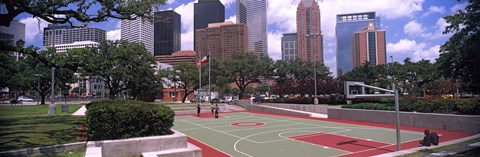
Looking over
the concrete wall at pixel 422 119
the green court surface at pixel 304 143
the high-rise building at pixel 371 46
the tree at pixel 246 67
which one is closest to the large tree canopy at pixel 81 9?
the green court surface at pixel 304 143

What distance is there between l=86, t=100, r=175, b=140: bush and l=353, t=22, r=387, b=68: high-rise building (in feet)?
254

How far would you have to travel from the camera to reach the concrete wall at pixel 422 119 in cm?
1770

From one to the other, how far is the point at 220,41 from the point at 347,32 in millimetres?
45608

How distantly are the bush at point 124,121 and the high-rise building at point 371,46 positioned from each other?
254 feet

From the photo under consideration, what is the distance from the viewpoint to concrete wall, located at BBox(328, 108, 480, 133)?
17.7 meters

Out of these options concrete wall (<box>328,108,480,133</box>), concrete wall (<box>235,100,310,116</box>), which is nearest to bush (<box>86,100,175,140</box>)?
concrete wall (<box>328,108,480,133</box>)

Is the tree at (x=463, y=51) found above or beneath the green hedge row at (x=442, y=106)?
above

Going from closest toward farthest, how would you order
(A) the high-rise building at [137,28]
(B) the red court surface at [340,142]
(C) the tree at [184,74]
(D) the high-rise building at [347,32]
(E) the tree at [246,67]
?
(B) the red court surface at [340,142] → (A) the high-rise building at [137,28] → (E) the tree at [246,67] → (C) the tree at [184,74] → (D) the high-rise building at [347,32]

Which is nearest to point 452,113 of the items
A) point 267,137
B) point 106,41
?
point 267,137

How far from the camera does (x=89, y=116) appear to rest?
10539 mm

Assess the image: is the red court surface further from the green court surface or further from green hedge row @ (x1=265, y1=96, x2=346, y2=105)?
green hedge row @ (x1=265, y1=96, x2=346, y2=105)

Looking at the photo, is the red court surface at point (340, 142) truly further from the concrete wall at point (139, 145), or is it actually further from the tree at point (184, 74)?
the tree at point (184, 74)

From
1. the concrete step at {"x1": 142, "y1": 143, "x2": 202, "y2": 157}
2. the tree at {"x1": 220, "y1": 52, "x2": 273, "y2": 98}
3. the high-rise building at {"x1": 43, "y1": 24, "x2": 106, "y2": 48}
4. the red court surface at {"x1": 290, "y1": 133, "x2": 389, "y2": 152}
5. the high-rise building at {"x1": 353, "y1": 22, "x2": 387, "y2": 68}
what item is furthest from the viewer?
the high-rise building at {"x1": 353, "y1": 22, "x2": 387, "y2": 68}

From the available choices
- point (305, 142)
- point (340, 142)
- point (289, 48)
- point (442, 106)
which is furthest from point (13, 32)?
point (289, 48)
